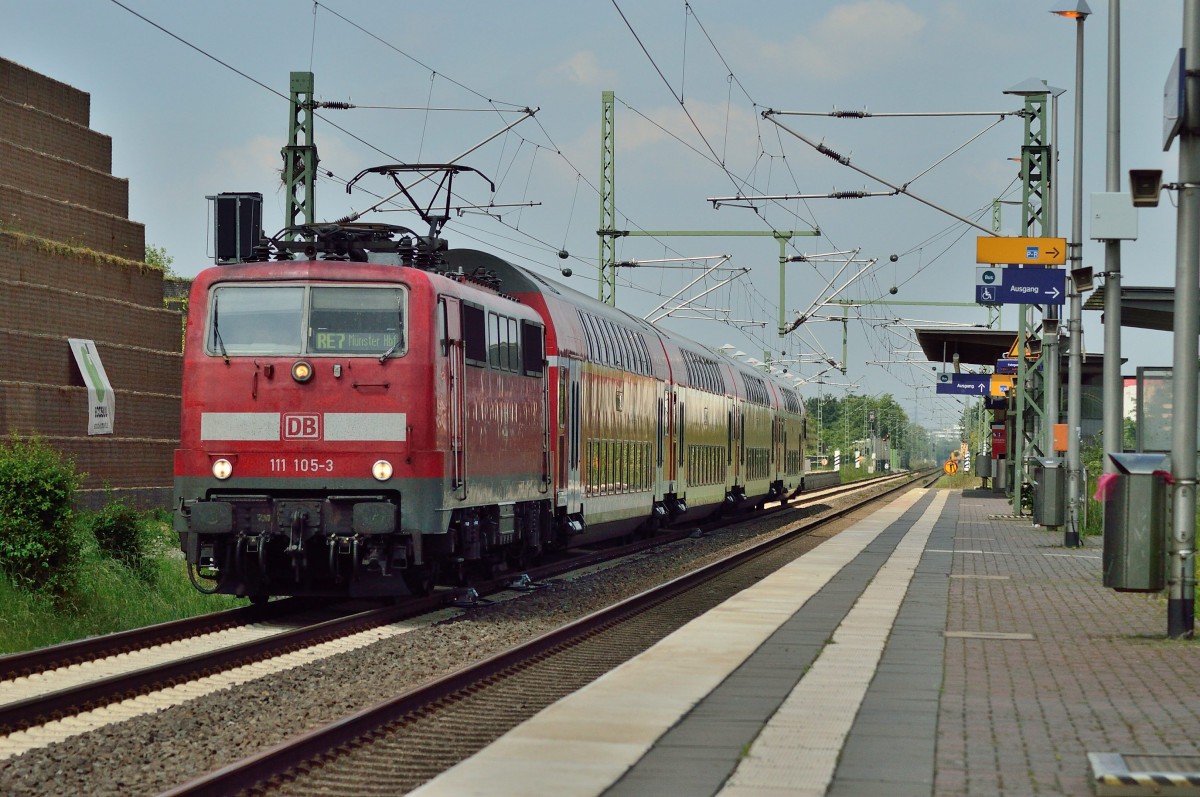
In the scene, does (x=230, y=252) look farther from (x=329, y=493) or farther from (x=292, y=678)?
(x=292, y=678)

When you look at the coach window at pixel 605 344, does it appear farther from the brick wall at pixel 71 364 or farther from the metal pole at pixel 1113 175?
the brick wall at pixel 71 364

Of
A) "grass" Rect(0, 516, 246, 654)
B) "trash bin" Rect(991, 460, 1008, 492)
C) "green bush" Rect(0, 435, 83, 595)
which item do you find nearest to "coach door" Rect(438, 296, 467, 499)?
"grass" Rect(0, 516, 246, 654)

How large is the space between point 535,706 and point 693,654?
2.37 metres

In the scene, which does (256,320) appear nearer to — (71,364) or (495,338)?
(495,338)

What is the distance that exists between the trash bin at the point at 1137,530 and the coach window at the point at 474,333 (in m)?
6.42

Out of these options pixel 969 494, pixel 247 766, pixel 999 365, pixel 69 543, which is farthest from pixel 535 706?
pixel 969 494

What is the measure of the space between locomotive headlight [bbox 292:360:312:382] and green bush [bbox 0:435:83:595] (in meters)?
2.73

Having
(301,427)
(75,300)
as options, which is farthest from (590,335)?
(75,300)

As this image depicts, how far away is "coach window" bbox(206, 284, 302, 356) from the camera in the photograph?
14891 mm

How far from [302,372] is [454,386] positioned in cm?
156

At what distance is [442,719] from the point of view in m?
9.71

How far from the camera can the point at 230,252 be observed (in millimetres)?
25078

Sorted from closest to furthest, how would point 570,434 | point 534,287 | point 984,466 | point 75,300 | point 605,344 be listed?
point 534,287 < point 570,434 < point 605,344 < point 75,300 < point 984,466

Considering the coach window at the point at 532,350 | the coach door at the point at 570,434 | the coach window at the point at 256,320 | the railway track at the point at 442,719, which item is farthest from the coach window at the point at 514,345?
the coach window at the point at 256,320
